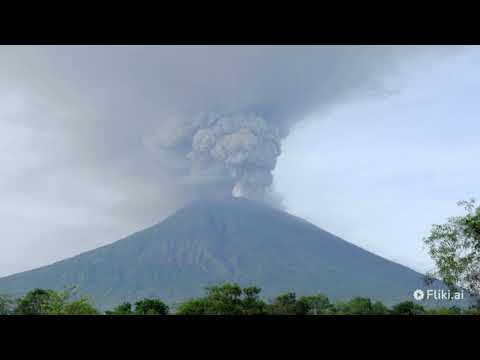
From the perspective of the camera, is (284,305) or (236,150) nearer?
(284,305)

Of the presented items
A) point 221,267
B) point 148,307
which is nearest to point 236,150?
point 221,267

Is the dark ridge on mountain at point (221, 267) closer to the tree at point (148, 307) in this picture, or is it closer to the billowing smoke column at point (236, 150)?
the billowing smoke column at point (236, 150)

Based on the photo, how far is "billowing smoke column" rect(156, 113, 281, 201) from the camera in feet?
306

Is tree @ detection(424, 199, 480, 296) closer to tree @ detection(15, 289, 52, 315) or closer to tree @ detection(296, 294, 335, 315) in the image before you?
tree @ detection(296, 294, 335, 315)

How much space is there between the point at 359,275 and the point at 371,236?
80.8 ft

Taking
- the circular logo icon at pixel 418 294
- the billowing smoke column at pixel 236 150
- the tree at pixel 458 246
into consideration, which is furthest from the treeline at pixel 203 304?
the billowing smoke column at pixel 236 150

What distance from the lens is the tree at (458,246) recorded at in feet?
52.1

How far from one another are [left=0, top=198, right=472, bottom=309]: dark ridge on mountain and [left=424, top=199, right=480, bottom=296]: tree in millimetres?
52596

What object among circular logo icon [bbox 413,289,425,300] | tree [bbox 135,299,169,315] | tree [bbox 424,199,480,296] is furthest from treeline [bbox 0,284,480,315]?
circular logo icon [bbox 413,289,425,300]

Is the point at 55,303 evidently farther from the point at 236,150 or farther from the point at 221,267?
the point at 236,150

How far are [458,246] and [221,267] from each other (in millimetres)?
62377

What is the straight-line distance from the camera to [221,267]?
77.0 metres
